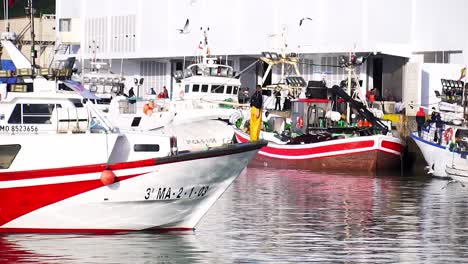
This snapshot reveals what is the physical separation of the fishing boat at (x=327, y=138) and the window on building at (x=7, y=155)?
945 inches

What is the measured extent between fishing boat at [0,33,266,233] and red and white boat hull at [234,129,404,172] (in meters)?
21.4

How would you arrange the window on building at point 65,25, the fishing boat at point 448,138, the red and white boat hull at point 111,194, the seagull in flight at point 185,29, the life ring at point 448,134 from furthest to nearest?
the window on building at point 65,25 → the seagull in flight at point 185,29 → the life ring at point 448,134 → the fishing boat at point 448,138 → the red and white boat hull at point 111,194

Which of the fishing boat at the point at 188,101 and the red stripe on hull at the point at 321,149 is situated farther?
the fishing boat at the point at 188,101

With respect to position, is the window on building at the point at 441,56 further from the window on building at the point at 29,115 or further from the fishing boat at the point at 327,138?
the window on building at the point at 29,115

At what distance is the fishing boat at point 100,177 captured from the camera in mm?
21422

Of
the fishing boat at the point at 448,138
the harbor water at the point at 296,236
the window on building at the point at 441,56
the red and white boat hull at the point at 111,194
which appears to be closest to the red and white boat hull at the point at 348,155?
the fishing boat at the point at 448,138

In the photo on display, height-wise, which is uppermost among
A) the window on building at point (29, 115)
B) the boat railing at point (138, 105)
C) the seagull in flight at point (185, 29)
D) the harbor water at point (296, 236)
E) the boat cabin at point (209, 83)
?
the seagull in flight at point (185, 29)

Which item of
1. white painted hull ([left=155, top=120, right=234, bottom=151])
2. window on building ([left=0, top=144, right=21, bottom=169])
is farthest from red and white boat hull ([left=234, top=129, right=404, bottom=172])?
window on building ([left=0, top=144, right=21, bottom=169])

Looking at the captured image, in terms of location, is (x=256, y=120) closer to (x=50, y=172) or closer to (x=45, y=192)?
(x=50, y=172)

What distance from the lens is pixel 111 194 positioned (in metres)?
21.6

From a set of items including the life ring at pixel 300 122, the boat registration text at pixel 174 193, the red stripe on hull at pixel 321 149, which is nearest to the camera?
the boat registration text at pixel 174 193

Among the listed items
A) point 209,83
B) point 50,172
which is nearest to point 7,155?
point 50,172

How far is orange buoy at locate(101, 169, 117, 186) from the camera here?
21.3 metres

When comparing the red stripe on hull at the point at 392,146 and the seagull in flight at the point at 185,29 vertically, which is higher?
the seagull in flight at the point at 185,29
